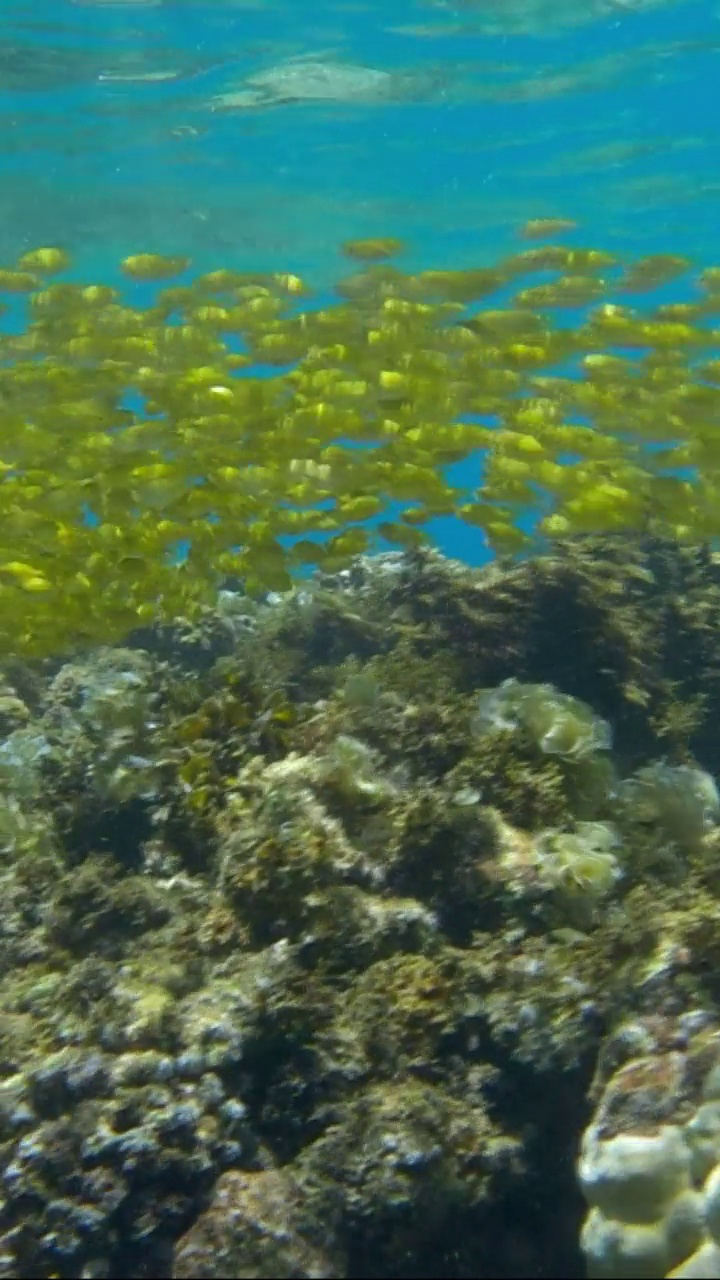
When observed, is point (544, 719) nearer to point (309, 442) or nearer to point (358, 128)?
point (309, 442)

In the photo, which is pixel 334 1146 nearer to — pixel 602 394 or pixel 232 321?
pixel 602 394

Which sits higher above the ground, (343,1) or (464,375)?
(343,1)

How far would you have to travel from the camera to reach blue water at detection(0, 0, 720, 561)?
1672cm

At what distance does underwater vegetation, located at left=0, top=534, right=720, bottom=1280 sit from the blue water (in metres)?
13.7

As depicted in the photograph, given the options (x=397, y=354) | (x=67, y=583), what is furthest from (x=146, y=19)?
(x=67, y=583)

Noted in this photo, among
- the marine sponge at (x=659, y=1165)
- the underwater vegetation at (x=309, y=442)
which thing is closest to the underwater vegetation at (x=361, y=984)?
the marine sponge at (x=659, y=1165)

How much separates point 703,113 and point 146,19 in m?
10.1

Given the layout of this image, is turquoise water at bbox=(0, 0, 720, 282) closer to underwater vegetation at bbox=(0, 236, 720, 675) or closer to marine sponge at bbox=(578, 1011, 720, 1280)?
underwater vegetation at bbox=(0, 236, 720, 675)

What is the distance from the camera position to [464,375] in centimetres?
874

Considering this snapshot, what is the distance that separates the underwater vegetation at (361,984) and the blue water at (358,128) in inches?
540

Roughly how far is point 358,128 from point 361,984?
19318mm

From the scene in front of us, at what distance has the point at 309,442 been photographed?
8.44m

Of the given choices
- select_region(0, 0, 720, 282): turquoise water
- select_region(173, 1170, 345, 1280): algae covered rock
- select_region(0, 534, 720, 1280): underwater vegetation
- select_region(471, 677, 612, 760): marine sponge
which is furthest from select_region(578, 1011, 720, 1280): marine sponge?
select_region(0, 0, 720, 282): turquoise water

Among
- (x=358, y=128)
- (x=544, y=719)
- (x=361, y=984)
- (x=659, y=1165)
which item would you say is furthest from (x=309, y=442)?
(x=358, y=128)
